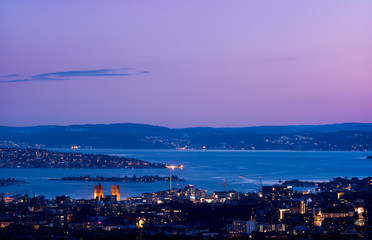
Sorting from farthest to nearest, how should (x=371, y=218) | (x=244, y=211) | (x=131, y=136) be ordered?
(x=131, y=136), (x=244, y=211), (x=371, y=218)

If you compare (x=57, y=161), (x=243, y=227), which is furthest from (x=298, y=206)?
(x=57, y=161)

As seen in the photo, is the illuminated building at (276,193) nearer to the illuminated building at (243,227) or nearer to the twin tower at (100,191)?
the twin tower at (100,191)

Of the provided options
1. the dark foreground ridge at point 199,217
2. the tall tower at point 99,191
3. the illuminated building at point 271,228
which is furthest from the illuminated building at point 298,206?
the tall tower at point 99,191

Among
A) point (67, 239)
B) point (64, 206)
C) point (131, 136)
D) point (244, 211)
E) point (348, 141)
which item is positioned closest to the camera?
point (67, 239)

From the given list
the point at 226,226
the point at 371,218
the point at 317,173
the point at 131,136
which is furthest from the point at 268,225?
the point at 131,136

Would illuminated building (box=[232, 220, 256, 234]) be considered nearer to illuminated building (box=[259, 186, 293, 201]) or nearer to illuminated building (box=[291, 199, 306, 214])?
illuminated building (box=[291, 199, 306, 214])

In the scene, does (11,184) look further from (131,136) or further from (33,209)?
(131,136)

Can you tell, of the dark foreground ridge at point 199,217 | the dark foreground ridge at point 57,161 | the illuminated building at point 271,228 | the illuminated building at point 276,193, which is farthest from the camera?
the dark foreground ridge at point 57,161
